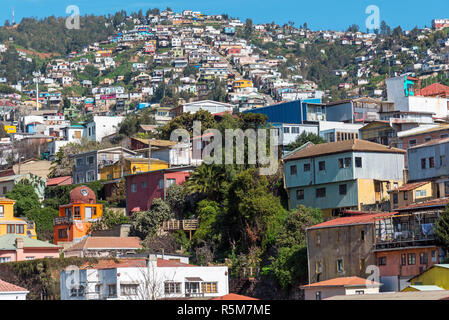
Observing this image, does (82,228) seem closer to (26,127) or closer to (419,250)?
(419,250)

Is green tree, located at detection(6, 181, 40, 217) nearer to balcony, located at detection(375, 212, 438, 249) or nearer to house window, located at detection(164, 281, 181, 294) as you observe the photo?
house window, located at detection(164, 281, 181, 294)

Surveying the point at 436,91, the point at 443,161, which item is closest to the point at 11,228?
the point at 443,161

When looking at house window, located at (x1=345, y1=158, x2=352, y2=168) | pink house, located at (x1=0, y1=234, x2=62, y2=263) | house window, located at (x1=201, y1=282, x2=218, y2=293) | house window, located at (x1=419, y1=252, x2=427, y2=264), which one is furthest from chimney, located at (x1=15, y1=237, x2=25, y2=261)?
house window, located at (x1=419, y1=252, x2=427, y2=264)

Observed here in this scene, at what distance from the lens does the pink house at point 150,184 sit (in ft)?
201

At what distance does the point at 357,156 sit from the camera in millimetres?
51625

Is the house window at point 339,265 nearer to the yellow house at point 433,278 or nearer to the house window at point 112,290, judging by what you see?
the yellow house at point 433,278

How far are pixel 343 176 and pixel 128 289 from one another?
15.7 metres

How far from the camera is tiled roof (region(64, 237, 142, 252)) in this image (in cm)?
5522

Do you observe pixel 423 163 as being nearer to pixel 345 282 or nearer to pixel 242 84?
pixel 345 282

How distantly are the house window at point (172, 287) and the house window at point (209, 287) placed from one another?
1.35 metres

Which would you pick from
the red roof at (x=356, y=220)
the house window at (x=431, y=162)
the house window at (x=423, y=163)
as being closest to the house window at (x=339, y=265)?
the red roof at (x=356, y=220)

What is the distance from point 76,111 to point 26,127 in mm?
38340

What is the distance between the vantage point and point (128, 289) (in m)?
42.4
